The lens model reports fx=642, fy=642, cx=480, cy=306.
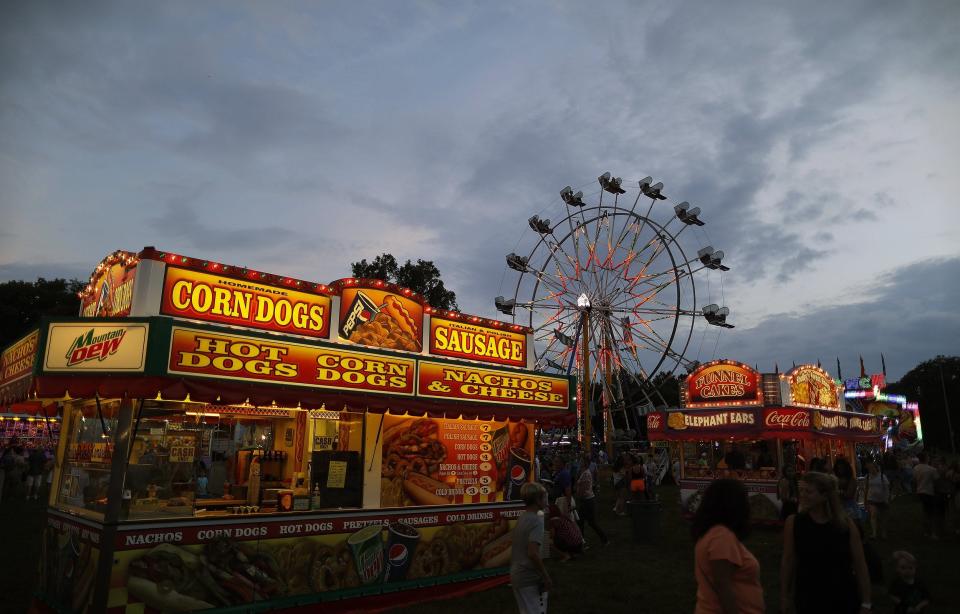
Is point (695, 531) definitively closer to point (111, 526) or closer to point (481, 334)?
point (111, 526)

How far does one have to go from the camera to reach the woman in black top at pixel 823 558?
151 inches

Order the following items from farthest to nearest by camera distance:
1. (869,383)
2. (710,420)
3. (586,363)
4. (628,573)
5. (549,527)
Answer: (869,383)
(586,363)
(710,420)
(549,527)
(628,573)

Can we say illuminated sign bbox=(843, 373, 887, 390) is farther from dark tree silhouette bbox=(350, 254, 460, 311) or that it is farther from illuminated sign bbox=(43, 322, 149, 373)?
illuminated sign bbox=(43, 322, 149, 373)

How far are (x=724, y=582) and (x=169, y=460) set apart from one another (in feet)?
24.4

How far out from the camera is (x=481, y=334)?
1049 centimetres

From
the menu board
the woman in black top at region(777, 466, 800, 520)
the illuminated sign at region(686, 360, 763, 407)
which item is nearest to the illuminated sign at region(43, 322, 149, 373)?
the menu board

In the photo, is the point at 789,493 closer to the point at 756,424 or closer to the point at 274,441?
the point at 756,424

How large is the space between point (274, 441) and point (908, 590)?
27.6 feet

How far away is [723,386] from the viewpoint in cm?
1958

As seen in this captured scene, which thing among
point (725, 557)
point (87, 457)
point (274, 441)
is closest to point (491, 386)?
point (274, 441)

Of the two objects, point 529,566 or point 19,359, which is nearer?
point 529,566

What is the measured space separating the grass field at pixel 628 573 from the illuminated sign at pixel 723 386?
4187 mm

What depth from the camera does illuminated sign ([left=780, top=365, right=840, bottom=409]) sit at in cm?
1920

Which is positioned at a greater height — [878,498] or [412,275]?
[412,275]
